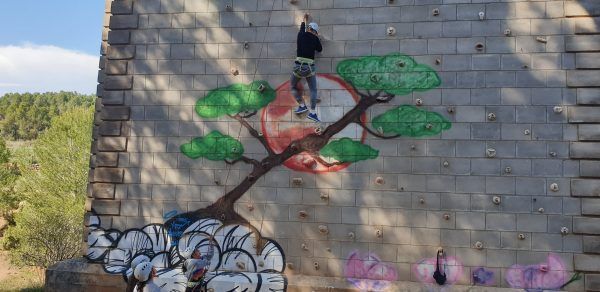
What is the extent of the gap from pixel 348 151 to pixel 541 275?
13.4ft

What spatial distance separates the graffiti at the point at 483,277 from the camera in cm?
854

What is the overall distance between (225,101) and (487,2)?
5.46 meters

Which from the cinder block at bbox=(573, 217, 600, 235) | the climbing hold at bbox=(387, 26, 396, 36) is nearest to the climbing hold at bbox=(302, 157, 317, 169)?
the climbing hold at bbox=(387, 26, 396, 36)

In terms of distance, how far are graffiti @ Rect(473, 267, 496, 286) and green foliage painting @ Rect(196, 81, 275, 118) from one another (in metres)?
5.09

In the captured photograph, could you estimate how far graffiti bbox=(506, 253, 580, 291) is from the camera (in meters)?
8.33

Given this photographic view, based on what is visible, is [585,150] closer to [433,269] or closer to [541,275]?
[541,275]

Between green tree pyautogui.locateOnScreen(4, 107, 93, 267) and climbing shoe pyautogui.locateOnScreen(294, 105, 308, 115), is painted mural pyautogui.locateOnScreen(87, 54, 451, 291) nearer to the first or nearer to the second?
climbing shoe pyautogui.locateOnScreen(294, 105, 308, 115)

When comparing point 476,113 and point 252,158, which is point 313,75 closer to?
point 252,158

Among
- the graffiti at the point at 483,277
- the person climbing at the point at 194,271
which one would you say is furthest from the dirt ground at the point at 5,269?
the graffiti at the point at 483,277

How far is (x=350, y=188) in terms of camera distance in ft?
30.0

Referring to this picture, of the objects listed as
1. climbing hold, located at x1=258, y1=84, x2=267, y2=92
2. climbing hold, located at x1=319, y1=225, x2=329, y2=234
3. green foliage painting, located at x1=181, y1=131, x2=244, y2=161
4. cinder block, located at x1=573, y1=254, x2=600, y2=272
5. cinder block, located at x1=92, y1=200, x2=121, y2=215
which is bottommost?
cinder block, located at x1=573, y1=254, x2=600, y2=272

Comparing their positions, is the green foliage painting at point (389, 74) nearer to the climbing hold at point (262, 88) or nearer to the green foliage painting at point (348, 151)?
the green foliage painting at point (348, 151)

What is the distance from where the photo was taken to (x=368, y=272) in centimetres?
893

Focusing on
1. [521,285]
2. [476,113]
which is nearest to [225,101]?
[476,113]
